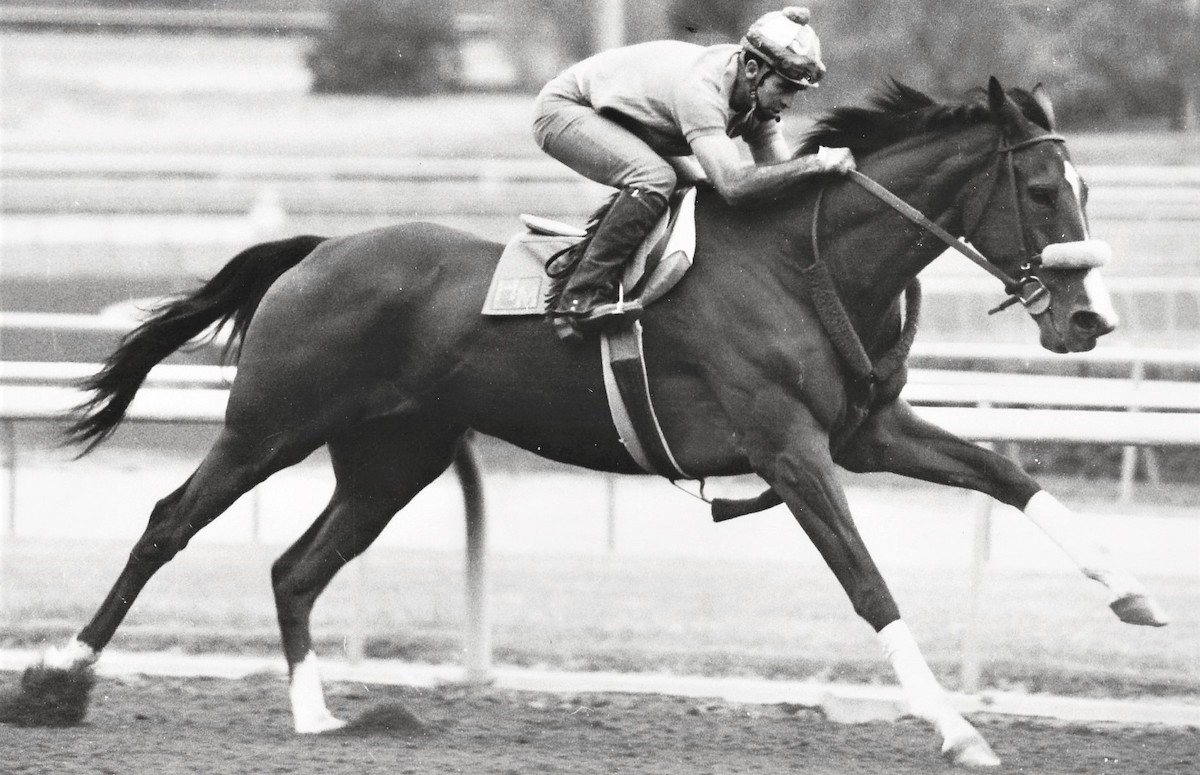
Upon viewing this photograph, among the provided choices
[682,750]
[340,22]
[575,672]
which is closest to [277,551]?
[575,672]

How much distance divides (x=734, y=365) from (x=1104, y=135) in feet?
63.4

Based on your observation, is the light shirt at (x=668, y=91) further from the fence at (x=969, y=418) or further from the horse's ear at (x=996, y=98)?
the fence at (x=969, y=418)

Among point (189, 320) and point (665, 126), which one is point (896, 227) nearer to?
point (665, 126)

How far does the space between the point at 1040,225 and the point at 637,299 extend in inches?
44.1

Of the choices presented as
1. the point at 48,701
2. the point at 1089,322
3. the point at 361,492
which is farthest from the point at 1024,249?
the point at 48,701

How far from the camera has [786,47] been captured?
4996 mm

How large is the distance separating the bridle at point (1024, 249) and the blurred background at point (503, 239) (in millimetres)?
1202

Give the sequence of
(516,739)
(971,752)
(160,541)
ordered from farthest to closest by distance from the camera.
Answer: (160,541) < (516,739) < (971,752)

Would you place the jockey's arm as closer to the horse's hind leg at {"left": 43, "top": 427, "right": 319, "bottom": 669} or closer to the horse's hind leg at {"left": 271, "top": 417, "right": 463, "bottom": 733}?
the horse's hind leg at {"left": 271, "top": 417, "right": 463, "bottom": 733}

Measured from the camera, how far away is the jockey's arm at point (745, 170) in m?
5.01

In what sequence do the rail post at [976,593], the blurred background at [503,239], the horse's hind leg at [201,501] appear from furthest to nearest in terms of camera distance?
1. the blurred background at [503,239]
2. the rail post at [976,593]
3. the horse's hind leg at [201,501]

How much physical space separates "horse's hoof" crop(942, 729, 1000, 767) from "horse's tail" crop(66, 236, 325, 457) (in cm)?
255

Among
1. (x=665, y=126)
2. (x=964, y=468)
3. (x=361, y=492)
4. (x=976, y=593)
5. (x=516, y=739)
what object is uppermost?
(x=665, y=126)

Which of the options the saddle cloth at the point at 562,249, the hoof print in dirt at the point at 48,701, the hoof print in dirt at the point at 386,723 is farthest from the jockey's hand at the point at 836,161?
the hoof print in dirt at the point at 48,701
